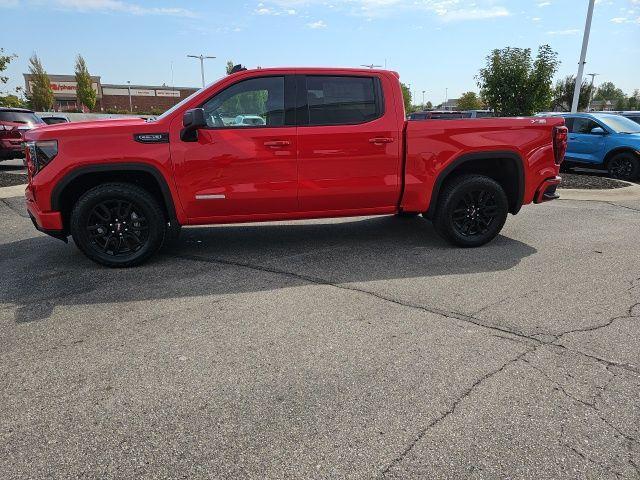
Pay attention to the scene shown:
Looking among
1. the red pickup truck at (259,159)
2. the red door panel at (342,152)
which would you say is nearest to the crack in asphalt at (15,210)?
the red pickup truck at (259,159)

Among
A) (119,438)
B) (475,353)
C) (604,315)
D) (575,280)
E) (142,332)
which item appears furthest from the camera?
(575,280)

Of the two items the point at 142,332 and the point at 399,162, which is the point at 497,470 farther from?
the point at 399,162

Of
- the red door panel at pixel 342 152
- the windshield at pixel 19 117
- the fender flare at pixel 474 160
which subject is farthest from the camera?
the windshield at pixel 19 117

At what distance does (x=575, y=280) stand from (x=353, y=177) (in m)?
2.42

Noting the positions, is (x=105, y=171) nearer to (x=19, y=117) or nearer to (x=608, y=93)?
(x=19, y=117)

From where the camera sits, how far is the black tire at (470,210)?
216 inches

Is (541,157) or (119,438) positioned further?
(541,157)

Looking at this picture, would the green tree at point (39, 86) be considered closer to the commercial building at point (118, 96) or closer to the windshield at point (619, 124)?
the commercial building at point (118, 96)

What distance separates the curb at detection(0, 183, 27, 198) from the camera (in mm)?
9307

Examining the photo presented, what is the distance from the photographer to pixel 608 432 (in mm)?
2418

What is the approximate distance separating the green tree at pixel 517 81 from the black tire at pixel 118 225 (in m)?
15.7

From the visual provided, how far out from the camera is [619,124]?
12516 mm

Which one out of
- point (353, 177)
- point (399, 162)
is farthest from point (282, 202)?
point (399, 162)

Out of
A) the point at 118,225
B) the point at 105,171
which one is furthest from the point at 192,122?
the point at 118,225
